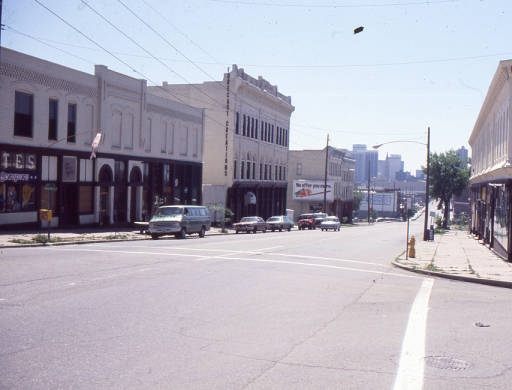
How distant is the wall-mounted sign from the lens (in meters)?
31.6

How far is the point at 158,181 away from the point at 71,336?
35.0 m

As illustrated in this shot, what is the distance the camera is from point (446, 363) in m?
7.15

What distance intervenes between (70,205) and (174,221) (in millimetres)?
7337

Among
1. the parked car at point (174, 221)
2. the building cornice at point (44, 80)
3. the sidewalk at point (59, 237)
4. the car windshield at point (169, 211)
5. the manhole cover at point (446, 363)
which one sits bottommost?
the manhole cover at point (446, 363)

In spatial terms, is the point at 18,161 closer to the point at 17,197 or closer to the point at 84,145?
the point at 17,197

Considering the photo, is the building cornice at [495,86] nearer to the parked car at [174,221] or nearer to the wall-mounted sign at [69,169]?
the parked car at [174,221]

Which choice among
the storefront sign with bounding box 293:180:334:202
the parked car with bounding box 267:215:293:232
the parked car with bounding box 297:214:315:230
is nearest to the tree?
Answer: the storefront sign with bounding box 293:180:334:202

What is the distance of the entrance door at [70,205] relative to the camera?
32156 mm

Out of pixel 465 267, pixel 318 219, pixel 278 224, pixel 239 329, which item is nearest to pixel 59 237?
pixel 465 267

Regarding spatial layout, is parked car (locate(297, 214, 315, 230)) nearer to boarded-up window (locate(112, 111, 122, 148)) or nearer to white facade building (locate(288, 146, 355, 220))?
boarded-up window (locate(112, 111, 122, 148))

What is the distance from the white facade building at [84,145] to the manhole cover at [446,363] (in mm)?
20522

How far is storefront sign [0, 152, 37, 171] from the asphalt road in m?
14.0

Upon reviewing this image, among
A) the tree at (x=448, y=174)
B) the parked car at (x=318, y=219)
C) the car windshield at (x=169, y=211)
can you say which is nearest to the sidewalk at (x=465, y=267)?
the car windshield at (x=169, y=211)


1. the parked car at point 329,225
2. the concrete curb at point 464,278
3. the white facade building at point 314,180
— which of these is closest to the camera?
the concrete curb at point 464,278
